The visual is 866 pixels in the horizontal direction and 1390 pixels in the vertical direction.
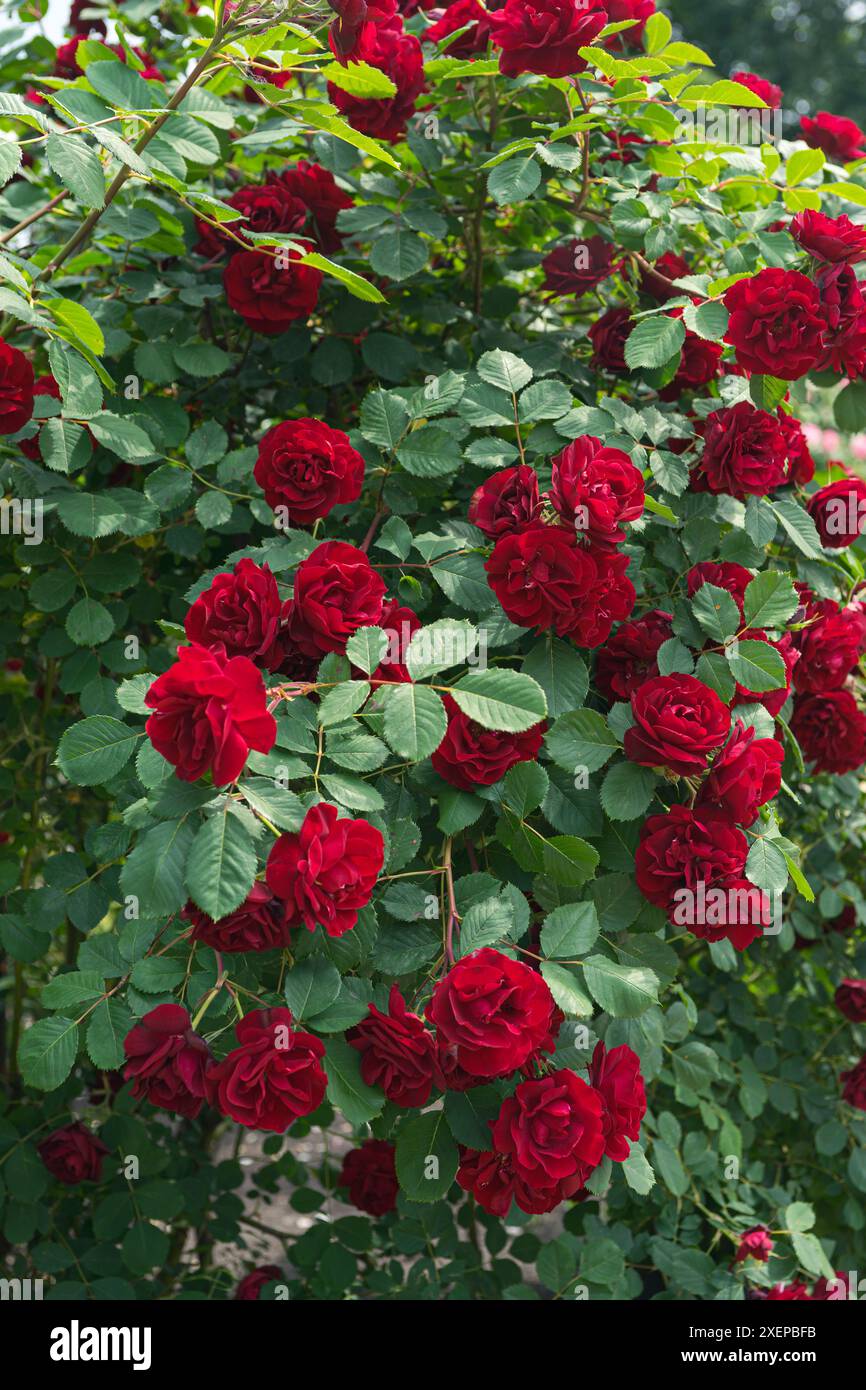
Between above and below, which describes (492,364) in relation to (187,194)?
below

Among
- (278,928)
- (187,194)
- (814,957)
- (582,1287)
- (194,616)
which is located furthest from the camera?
(814,957)

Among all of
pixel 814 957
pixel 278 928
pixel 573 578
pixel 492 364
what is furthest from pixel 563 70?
pixel 814 957

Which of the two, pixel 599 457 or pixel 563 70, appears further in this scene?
pixel 563 70

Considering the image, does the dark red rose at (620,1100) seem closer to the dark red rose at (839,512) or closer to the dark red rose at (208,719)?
the dark red rose at (208,719)

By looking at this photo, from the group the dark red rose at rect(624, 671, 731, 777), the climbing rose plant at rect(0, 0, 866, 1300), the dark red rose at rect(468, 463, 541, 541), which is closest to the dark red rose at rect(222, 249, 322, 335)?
the climbing rose plant at rect(0, 0, 866, 1300)

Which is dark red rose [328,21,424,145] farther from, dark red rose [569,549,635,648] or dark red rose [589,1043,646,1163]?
dark red rose [589,1043,646,1163]

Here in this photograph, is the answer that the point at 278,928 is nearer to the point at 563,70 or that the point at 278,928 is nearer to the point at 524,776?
the point at 524,776

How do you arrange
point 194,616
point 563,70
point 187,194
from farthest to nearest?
point 563,70
point 187,194
point 194,616

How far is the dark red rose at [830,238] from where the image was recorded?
65.6 inches

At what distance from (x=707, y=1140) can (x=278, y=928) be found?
1301mm

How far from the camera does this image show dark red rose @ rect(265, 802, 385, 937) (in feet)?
3.77

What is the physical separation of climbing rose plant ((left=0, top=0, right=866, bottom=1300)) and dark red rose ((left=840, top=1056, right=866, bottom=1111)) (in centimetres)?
1

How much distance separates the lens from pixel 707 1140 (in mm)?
2170

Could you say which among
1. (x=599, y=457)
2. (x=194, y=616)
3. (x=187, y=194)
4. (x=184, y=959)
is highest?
(x=187, y=194)
